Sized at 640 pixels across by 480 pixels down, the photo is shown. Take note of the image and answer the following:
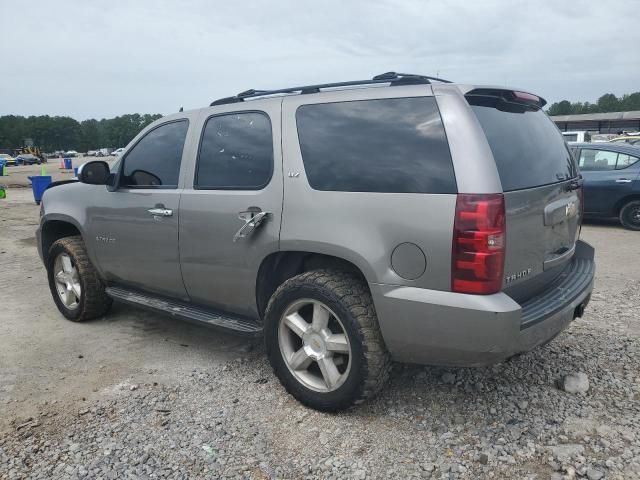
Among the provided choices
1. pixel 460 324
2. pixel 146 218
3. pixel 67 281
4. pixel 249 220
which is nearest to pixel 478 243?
pixel 460 324

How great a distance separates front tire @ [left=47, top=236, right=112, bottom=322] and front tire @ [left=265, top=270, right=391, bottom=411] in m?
2.17

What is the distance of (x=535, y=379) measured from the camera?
349cm

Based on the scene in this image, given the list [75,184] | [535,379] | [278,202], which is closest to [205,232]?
[278,202]

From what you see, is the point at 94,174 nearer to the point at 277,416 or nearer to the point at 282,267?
the point at 282,267

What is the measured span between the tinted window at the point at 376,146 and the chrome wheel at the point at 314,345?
75 centimetres

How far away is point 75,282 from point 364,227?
3.20m

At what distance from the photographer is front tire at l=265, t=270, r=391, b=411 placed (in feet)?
9.32

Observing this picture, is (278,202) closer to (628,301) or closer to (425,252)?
(425,252)

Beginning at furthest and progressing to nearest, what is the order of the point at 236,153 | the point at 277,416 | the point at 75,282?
the point at 75,282, the point at 236,153, the point at 277,416

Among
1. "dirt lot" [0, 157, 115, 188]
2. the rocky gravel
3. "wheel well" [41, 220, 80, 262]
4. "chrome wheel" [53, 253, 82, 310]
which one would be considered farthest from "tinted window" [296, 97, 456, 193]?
"dirt lot" [0, 157, 115, 188]

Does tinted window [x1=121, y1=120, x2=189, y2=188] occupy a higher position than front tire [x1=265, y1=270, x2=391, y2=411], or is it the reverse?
tinted window [x1=121, y1=120, x2=189, y2=188]

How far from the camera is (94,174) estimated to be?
4254 mm

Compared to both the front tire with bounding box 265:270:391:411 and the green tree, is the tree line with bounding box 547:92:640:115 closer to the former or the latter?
the green tree

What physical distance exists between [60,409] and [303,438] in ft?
5.11
